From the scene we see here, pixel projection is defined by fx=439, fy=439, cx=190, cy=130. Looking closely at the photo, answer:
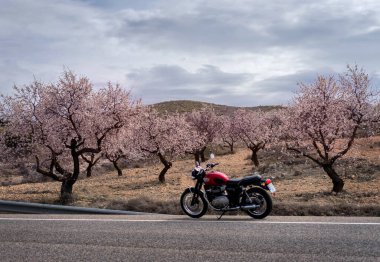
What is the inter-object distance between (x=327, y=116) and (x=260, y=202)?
41.4ft

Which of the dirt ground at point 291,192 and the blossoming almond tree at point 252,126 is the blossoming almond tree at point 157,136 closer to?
the dirt ground at point 291,192

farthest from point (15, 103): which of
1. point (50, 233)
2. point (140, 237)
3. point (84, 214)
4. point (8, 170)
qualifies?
point (8, 170)

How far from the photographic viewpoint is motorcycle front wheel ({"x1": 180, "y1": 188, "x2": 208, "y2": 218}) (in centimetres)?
1070

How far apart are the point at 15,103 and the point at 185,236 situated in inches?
595

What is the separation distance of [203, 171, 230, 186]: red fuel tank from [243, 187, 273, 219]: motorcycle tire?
0.80 m

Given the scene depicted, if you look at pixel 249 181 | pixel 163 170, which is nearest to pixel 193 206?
pixel 249 181

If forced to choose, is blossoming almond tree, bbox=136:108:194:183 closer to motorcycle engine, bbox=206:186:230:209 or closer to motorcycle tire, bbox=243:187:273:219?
motorcycle engine, bbox=206:186:230:209

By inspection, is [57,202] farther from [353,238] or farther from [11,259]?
[353,238]

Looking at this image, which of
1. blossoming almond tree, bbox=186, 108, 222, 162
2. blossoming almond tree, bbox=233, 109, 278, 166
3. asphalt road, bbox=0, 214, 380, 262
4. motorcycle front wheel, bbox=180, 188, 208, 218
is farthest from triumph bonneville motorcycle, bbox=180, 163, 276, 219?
blossoming almond tree, bbox=186, 108, 222, 162

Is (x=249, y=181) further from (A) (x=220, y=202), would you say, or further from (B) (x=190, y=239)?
(B) (x=190, y=239)

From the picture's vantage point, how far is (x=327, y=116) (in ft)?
70.0

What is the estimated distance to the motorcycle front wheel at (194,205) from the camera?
35.1ft

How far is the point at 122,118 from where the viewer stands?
68.6ft

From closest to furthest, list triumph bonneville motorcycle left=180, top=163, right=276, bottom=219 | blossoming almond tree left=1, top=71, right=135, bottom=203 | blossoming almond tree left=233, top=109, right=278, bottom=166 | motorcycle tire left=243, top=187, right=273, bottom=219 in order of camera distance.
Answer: motorcycle tire left=243, top=187, right=273, bottom=219
triumph bonneville motorcycle left=180, top=163, right=276, bottom=219
blossoming almond tree left=1, top=71, right=135, bottom=203
blossoming almond tree left=233, top=109, right=278, bottom=166
